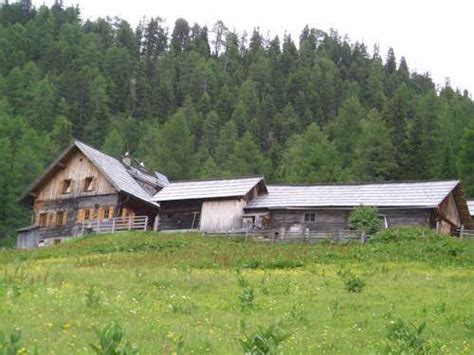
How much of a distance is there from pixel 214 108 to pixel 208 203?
94580mm

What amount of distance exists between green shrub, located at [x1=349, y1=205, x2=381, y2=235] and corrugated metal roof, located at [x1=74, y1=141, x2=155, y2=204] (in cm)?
1661

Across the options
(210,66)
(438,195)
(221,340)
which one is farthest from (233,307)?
(210,66)

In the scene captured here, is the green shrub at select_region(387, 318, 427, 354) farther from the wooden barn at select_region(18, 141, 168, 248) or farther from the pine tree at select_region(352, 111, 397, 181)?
the pine tree at select_region(352, 111, 397, 181)

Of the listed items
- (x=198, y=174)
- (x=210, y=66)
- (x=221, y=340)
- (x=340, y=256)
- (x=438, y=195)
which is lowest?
(x=221, y=340)

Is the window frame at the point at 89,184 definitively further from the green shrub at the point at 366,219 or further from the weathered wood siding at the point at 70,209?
the green shrub at the point at 366,219

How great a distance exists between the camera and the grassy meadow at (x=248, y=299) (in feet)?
48.7

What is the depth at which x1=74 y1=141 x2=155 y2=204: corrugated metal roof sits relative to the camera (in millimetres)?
57562

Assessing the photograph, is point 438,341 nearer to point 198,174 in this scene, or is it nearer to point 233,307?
point 233,307

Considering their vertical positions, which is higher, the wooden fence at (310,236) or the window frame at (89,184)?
the window frame at (89,184)

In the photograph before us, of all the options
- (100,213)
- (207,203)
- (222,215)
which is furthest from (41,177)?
(222,215)

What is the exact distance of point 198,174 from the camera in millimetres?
102375

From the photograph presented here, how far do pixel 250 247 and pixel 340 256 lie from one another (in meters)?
5.81

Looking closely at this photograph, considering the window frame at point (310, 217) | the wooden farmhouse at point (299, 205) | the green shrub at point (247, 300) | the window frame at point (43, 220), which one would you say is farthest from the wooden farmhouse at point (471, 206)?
the green shrub at point (247, 300)

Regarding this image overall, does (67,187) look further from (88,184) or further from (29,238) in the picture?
(29,238)
